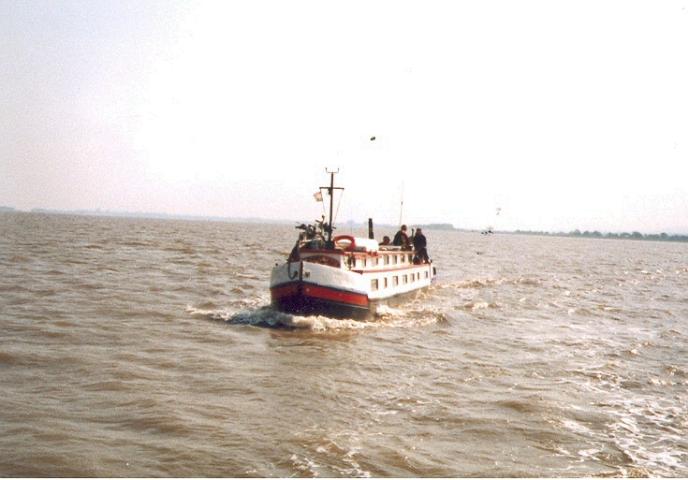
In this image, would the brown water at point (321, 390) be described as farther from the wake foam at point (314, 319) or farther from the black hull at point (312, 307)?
the black hull at point (312, 307)

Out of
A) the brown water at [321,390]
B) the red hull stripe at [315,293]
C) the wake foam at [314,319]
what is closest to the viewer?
the brown water at [321,390]

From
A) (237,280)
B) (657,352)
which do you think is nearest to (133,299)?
(237,280)

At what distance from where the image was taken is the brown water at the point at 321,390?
10664 millimetres

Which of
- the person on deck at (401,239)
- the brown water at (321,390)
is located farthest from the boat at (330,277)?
the person on deck at (401,239)

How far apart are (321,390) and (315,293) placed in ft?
28.7

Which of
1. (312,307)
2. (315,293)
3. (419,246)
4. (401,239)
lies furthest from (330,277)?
(419,246)

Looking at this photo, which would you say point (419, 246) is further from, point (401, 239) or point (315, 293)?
point (315, 293)

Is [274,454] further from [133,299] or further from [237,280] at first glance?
[237,280]

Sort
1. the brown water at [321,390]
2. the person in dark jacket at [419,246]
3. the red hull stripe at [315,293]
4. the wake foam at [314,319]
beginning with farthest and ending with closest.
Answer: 1. the person in dark jacket at [419,246]
2. the red hull stripe at [315,293]
3. the wake foam at [314,319]
4. the brown water at [321,390]

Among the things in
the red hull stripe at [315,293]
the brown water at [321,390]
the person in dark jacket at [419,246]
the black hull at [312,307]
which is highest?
the person in dark jacket at [419,246]

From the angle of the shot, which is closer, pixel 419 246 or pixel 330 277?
pixel 330 277

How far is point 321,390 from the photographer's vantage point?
15.2m

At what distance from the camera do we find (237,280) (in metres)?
40.4

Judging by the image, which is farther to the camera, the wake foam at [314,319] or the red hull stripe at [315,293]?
the red hull stripe at [315,293]
